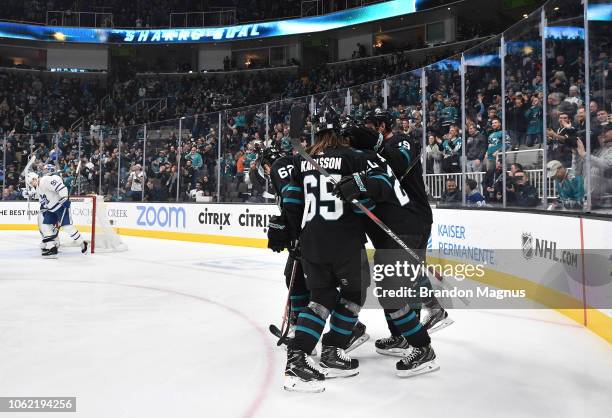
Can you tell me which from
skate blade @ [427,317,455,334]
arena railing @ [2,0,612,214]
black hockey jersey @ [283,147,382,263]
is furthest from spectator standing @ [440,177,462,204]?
black hockey jersey @ [283,147,382,263]

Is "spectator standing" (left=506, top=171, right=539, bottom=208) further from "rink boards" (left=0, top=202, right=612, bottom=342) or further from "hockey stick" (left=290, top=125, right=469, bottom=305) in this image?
"hockey stick" (left=290, top=125, right=469, bottom=305)

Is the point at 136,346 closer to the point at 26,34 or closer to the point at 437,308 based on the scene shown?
the point at 437,308

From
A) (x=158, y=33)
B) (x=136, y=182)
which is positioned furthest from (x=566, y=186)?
(x=158, y=33)

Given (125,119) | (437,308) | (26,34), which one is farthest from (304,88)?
(437,308)

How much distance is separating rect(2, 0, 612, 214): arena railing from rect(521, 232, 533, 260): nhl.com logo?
329 mm

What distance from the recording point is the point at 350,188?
2.44 metres

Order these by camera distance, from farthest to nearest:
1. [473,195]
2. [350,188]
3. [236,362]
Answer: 1. [473,195]
2. [236,362]
3. [350,188]

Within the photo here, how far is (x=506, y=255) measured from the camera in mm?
4930

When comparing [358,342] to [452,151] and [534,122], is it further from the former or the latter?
[452,151]

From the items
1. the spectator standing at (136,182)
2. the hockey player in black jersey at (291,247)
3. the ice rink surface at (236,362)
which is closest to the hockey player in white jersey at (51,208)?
the ice rink surface at (236,362)

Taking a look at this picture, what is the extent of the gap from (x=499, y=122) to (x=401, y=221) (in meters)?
3.22

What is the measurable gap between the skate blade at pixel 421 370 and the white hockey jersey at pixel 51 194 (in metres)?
7.04

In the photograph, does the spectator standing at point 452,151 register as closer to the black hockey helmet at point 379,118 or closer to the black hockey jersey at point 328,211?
the black hockey helmet at point 379,118

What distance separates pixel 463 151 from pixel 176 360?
4425 mm
